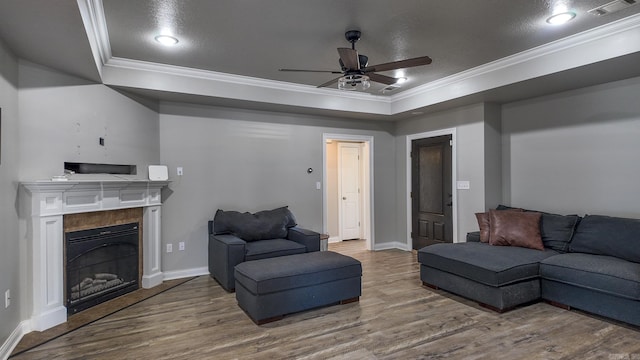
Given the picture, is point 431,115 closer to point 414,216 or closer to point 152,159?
point 414,216

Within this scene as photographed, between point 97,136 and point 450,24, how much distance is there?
3.66m

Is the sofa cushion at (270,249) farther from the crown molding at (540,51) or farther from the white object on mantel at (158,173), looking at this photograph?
the crown molding at (540,51)

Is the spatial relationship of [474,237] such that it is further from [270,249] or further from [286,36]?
[286,36]

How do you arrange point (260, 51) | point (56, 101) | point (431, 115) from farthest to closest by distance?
1. point (431, 115)
2. point (260, 51)
3. point (56, 101)

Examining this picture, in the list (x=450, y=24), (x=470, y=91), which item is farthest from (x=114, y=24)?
(x=470, y=91)

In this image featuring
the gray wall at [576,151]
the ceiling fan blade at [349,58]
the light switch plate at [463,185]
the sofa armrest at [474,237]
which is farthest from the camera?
the light switch plate at [463,185]

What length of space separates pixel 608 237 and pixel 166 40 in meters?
4.73

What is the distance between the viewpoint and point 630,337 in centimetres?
279

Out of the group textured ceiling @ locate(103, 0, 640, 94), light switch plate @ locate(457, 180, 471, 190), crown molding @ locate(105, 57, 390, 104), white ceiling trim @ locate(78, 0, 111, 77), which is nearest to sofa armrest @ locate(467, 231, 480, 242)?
light switch plate @ locate(457, 180, 471, 190)

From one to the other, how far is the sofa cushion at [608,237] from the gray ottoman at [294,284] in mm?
2370

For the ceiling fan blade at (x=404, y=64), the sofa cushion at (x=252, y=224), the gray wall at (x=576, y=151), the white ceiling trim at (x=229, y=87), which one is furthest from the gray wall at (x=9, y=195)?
the gray wall at (x=576, y=151)

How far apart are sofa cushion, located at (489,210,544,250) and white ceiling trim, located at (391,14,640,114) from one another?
5.10ft

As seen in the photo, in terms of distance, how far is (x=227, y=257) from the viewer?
12.9ft

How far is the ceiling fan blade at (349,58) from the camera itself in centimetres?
283
